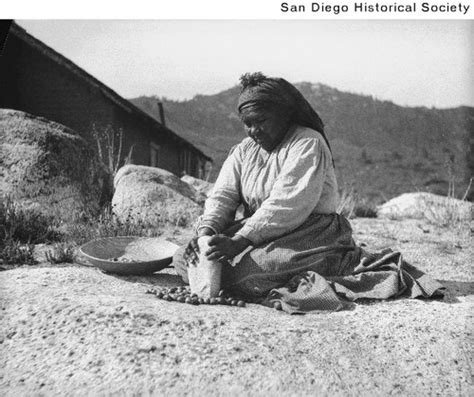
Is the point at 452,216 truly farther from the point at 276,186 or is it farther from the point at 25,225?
the point at 25,225

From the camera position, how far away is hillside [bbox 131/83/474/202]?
93.6 ft

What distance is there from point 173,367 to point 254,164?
173 centimetres

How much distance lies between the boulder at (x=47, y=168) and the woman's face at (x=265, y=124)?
309cm

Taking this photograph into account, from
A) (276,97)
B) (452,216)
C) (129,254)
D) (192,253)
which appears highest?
(276,97)

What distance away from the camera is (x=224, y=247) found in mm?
3043

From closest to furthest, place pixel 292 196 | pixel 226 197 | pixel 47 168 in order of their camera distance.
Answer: pixel 292 196 < pixel 226 197 < pixel 47 168

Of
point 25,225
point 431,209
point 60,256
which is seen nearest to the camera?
point 60,256

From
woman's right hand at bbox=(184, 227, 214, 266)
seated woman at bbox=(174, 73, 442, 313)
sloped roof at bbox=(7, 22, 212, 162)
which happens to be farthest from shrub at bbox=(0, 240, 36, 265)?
sloped roof at bbox=(7, 22, 212, 162)

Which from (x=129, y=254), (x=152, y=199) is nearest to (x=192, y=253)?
(x=129, y=254)

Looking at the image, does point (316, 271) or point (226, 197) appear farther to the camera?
point (226, 197)

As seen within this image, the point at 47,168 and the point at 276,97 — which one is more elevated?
the point at 276,97

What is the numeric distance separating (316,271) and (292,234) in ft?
0.96
